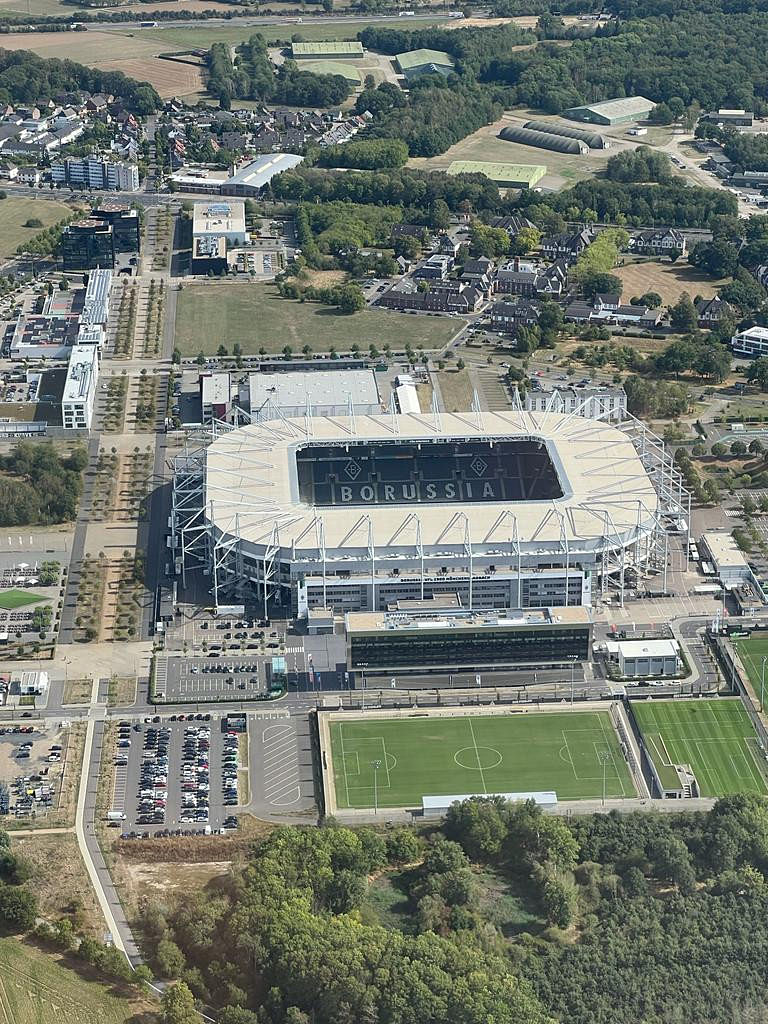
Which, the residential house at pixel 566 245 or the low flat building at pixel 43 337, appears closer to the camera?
the low flat building at pixel 43 337

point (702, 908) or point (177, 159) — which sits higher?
point (702, 908)

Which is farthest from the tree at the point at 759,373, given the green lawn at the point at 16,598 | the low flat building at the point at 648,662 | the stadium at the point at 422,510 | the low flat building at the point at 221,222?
the green lawn at the point at 16,598

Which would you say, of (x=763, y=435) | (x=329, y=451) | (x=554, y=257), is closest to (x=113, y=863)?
(x=329, y=451)

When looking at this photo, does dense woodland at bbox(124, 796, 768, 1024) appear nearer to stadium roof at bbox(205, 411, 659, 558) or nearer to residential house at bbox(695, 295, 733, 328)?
stadium roof at bbox(205, 411, 659, 558)

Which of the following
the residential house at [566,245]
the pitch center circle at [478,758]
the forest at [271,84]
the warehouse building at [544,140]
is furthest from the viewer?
the forest at [271,84]

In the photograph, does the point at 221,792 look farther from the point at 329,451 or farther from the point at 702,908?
the point at 329,451

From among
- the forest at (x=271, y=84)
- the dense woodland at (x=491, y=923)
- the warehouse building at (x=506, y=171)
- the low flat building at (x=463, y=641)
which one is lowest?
the forest at (x=271, y=84)

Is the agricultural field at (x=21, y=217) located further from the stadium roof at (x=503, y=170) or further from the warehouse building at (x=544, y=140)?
the warehouse building at (x=544, y=140)
